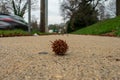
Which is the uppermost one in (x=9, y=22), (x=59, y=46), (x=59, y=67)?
(x=9, y=22)

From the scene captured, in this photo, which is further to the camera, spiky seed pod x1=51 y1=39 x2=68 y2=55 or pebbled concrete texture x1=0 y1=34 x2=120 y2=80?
spiky seed pod x1=51 y1=39 x2=68 y2=55

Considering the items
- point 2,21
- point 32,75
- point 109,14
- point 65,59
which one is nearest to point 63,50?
point 65,59


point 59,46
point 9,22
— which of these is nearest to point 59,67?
point 59,46

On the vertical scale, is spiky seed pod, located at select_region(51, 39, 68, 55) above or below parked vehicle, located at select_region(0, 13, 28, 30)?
below

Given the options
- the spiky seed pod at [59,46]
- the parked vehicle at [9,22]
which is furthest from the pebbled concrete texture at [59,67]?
the parked vehicle at [9,22]

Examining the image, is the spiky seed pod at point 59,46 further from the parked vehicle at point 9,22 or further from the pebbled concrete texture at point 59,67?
the parked vehicle at point 9,22

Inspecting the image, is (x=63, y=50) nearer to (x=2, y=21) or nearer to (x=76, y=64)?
(x=76, y=64)

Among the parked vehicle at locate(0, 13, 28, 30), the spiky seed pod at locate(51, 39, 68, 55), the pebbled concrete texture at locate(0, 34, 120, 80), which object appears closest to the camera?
the pebbled concrete texture at locate(0, 34, 120, 80)

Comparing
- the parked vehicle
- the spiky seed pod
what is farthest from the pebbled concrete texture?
the parked vehicle

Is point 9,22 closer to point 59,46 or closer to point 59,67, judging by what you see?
point 59,46

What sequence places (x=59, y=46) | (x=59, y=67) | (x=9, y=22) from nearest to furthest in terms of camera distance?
1. (x=59, y=67)
2. (x=59, y=46)
3. (x=9, y=22)

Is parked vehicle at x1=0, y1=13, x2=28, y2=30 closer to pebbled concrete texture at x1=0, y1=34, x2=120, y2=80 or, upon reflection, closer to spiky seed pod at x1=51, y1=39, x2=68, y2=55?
pebbled concrete texture at x1=0, y1=34, x2=120, y2=80
